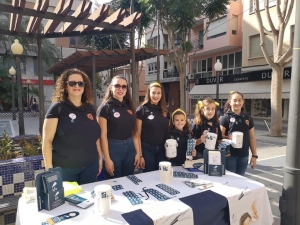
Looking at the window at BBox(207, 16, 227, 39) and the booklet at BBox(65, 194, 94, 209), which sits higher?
the window at BBox(207, 16, 227, 39)

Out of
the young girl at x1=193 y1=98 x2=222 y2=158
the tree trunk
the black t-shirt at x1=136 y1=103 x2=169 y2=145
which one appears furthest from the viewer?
the tree trunk

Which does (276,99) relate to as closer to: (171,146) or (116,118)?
(171,146)

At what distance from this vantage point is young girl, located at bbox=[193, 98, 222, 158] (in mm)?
3221

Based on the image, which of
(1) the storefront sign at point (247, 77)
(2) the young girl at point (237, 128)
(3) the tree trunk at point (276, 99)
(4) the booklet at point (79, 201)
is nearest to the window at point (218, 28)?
(1) the storefront sign at point (247, 77)

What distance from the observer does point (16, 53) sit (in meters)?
8.65

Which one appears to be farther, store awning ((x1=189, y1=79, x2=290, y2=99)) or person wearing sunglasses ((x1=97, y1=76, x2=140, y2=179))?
store awning ((x1=189, y1=79, x2=290, y2=99))

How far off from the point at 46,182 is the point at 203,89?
20826mm

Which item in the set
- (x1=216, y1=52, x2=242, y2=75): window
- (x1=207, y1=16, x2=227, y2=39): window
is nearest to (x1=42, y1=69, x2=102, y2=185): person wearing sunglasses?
(x1=216, y1=52, x2=242, y2=75): window

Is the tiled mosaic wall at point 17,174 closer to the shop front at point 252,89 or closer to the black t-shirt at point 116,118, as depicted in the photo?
the black t-shirt at point 116,118

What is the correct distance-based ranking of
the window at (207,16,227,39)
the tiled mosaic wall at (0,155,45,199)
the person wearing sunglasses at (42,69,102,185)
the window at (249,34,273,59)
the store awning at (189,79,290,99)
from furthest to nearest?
the window at (207,16,227,39), the window at (249,34,273,59), the store awning at (189,79,290,99), the tiled mosaic wall at (0,155,45,199), the person wearing sunglasses at (42,69,102,185)

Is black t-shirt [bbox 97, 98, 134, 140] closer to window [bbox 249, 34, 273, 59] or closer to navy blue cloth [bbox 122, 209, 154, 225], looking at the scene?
navy blue cloth [bbox 122, 209, 154, 225]

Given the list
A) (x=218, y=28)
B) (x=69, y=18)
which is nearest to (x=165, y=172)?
(x=69, y=18)

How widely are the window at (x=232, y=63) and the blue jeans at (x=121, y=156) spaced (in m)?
18.4

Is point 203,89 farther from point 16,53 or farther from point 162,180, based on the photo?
point 162,180
